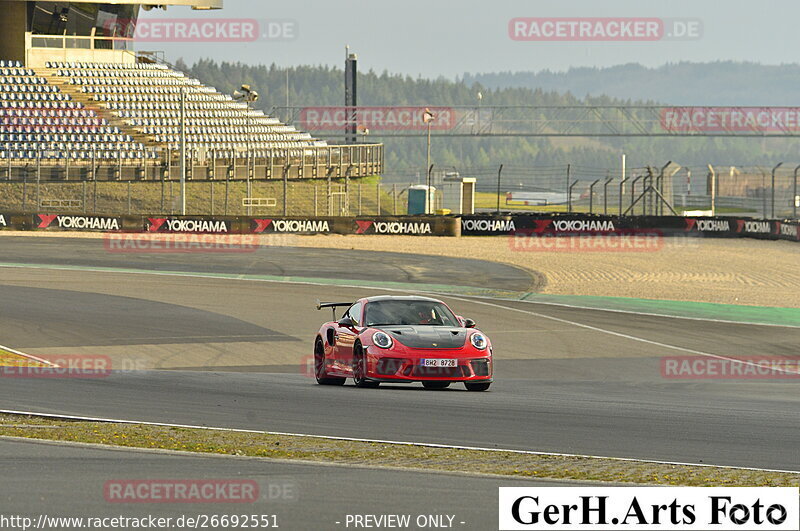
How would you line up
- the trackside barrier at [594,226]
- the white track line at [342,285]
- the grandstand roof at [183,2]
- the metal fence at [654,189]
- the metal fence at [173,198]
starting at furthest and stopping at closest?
the grandstand roof at [183,2], the metal fence at [654,189], the metal fence at [173,198], the trackside barrier at [594,226], the white track line at [342,285]

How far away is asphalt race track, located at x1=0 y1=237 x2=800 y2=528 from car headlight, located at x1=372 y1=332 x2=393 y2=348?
59 centimetres

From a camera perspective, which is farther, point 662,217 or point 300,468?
point 662,217

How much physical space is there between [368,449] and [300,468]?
1.32 m

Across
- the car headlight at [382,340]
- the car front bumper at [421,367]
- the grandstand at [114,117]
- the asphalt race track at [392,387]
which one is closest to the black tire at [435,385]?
the asphalt race track at [392,387]

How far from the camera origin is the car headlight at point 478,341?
578 inches

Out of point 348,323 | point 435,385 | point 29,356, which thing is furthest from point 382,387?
point 29,356

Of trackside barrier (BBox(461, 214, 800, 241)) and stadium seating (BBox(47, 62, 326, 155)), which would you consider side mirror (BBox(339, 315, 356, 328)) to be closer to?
trackside barrier (BBox(461, 214, 800, 241))

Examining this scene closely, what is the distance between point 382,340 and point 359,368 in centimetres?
57

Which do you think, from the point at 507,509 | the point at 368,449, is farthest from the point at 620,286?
the point at 507,509

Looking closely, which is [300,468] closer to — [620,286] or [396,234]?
[620,286]

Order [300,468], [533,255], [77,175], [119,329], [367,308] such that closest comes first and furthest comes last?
[300,468] < [367,308] < [119,329] < [533,255] < [77,175]

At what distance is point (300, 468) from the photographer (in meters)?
9.03

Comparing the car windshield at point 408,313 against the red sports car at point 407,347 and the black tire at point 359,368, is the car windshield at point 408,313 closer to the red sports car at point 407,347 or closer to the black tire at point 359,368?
the red sports car at point 407,347

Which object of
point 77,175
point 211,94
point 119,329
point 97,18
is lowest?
point 119,329
